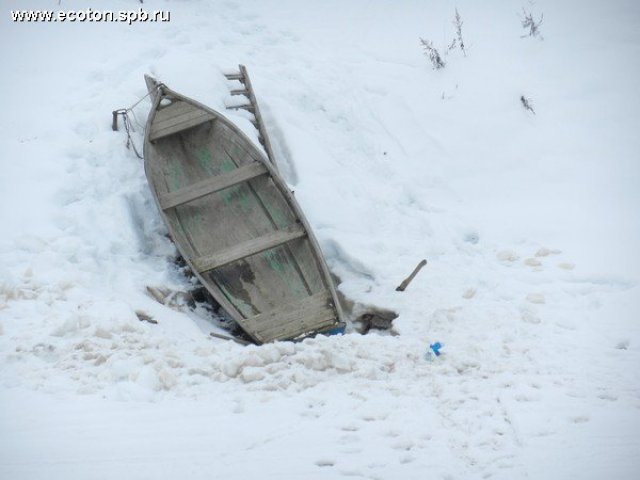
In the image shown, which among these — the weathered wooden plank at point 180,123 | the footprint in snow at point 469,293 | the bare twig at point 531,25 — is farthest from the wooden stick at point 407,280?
the bare twig at point 531,25

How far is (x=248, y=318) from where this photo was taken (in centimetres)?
498

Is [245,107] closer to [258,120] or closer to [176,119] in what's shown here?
[258,120]

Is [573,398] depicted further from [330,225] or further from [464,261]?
[330,225]

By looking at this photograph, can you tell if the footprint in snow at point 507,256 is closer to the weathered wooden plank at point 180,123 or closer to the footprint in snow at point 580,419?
the footprint in snow at point 580,419

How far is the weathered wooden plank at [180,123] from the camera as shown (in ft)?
19.3

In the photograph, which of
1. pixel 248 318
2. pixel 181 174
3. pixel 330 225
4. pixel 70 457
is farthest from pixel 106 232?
pixel 70 457

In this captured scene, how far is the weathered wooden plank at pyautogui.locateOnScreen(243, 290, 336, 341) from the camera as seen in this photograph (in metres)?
4.87

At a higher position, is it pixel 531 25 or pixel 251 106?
pixel 251 106

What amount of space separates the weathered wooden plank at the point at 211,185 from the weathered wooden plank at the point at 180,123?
565 mm

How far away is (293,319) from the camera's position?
16.1 feet

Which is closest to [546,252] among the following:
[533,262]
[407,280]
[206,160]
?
[533,262]

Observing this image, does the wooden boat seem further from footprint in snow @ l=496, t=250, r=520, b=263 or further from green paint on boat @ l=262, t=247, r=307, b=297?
footprint in snow @ l=496, t=250, r=520, b=263

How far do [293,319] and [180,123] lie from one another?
7.23 ft

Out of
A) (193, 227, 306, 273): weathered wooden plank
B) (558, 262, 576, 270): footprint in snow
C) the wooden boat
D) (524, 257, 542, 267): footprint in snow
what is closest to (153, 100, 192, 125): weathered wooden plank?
the wooden boat
